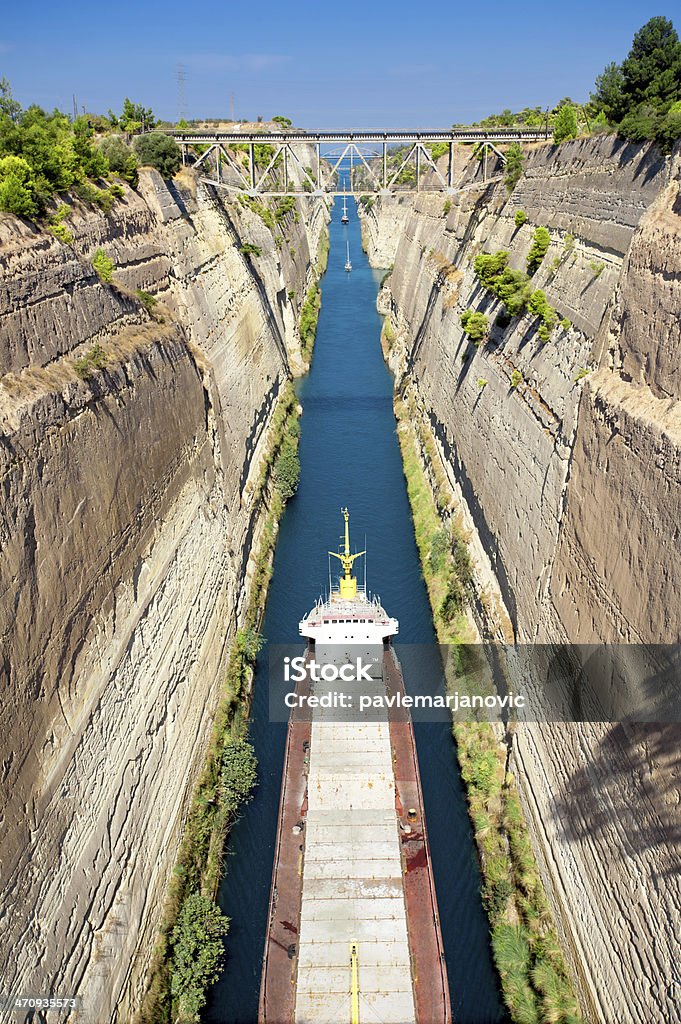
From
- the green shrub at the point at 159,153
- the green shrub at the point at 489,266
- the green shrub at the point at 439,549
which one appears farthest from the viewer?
the green shrub at the point at 159,153

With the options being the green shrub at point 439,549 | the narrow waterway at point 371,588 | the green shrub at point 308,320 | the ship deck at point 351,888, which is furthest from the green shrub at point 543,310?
the green shrub at point 308,320

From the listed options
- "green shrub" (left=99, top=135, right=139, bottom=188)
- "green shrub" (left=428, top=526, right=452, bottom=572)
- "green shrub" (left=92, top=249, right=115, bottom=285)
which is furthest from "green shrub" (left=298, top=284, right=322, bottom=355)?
"green shrub" (left=92, top=249, right=115, bottom=285)

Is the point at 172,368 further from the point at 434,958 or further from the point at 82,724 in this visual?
the point at 434,958

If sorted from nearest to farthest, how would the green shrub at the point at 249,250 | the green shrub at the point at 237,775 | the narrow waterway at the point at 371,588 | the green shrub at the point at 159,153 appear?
the narrow waterway at the point at 371,588
the green shrub at the point at 237,775
the green shrub at the point at 159,153
the green shrub at the point at 249,250

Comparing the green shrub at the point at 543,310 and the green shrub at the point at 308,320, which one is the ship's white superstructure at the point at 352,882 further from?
the green shrub at the point at 308,320

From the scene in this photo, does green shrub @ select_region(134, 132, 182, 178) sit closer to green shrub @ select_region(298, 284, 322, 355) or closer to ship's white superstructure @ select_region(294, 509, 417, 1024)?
ship's white superstructure @ select_region(294, 509, 417, 1024)

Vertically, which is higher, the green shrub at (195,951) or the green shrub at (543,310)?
the green shrub at (543,310)

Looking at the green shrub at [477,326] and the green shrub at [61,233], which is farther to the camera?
the green shrub at [477,326]

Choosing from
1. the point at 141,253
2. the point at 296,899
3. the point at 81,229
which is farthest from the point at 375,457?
the point at 296,899

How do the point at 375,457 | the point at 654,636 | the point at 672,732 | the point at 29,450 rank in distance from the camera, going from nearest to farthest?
the point at 672,732, the point at 654,636, the point at 29,450, the point at 375,457
